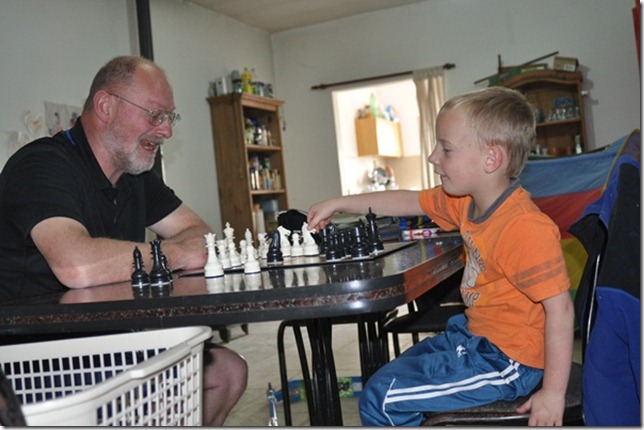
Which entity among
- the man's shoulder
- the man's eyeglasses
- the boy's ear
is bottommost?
the boy's ear

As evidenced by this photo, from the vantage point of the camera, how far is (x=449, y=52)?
7441 millimetres

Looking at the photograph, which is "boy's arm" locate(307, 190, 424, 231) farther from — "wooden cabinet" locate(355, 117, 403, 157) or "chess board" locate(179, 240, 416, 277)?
"wooden cabinet" locate(355, 117, 403, 157)

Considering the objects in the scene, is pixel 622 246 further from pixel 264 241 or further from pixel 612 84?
pixel 612 84

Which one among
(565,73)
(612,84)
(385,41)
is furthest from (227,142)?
(612,84)

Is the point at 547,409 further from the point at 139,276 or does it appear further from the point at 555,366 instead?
the point at 139,276

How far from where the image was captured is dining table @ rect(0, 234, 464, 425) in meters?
1.22

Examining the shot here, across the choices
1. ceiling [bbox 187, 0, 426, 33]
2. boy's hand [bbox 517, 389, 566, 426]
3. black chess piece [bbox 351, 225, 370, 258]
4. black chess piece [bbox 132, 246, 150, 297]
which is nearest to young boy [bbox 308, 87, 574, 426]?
boy's hand [bbox 517, 389, 566, 426]

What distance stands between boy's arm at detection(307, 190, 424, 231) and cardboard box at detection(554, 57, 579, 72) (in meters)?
5.23

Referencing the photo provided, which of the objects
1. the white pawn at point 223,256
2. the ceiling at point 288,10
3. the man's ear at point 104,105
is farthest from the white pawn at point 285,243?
the ceiling at point 288,10

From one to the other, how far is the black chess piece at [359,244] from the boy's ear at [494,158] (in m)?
0.33

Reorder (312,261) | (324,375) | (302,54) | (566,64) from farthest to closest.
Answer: (302,54), (566,64), (324,375), (312,261)

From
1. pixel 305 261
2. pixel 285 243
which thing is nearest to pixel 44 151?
pixel 285 243

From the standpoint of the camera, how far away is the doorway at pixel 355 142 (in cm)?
826

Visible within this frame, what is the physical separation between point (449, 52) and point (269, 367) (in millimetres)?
4382
